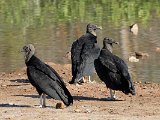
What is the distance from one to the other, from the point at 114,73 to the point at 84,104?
27.5 inches

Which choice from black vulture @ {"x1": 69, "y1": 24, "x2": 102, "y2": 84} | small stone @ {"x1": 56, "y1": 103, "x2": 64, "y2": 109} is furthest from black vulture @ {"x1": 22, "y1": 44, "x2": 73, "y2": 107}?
black vulture @ {"x1": 69, "y1": 24, "x2": 102, "y2": 84}

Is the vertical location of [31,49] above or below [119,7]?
above

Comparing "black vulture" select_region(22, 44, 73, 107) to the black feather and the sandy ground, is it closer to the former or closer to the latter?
the black feather

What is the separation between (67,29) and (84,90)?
8268 mm

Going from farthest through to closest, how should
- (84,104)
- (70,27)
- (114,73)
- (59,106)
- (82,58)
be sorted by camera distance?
1. (70,27)
2. (82,58)
3. (114,73)
4. (84,104)
5. (59,106)

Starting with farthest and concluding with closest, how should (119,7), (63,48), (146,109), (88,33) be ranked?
(119,7)
(63,48)
(88,33)
(146,109)

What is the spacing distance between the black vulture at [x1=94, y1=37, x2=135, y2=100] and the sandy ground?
21 centimetres

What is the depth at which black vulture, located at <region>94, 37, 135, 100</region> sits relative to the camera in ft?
34.0

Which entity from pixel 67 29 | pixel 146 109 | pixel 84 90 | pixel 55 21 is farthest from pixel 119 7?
pixel 146 109

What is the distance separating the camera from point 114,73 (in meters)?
10.6

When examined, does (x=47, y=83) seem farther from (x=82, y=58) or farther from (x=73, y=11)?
(x=73, y=11)

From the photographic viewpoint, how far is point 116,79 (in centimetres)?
1050

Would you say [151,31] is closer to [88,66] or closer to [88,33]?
[88,33]

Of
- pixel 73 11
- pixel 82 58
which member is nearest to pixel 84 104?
pixel 82 58
